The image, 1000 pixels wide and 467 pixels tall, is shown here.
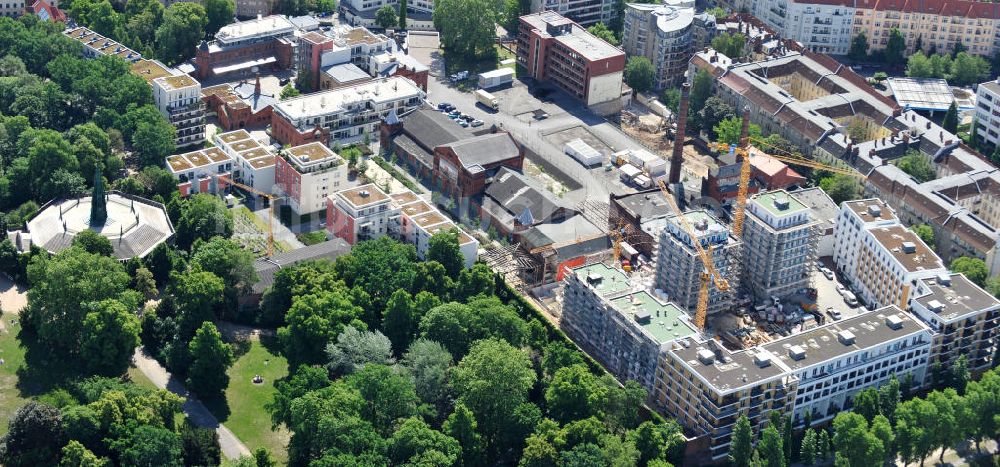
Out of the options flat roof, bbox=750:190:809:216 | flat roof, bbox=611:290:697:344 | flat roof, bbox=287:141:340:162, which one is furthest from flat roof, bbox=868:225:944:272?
flat roof, bbox=287:141:340:162

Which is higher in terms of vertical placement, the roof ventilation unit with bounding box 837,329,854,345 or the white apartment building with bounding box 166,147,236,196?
the roof ventilation unit with bounding box 837,329,854,345

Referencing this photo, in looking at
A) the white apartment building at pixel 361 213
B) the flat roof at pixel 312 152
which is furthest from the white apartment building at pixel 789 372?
the flat roof at pixel 312 152

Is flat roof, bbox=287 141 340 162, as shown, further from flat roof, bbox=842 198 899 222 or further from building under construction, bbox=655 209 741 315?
flat roof, bbox=842 198 899 222

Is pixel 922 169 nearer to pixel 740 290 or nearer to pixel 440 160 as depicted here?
pixel 740 290

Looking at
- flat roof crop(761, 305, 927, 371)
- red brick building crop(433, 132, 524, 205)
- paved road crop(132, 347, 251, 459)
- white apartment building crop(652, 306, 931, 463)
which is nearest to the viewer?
paved road crop(132, 347, 251, 459)

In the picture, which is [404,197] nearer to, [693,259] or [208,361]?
[693,259]

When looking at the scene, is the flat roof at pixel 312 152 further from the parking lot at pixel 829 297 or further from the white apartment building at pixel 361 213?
the parking lot at pixel 829 297

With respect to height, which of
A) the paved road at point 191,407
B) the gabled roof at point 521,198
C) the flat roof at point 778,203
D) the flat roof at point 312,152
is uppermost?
the flat roof at point 778,203
